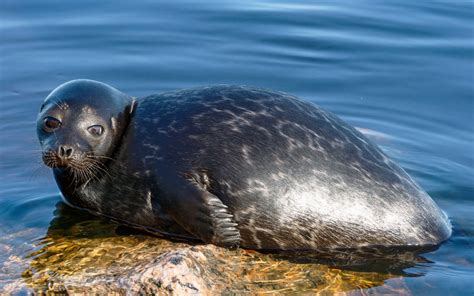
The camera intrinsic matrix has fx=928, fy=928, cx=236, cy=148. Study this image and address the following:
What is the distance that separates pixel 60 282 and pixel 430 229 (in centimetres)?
310

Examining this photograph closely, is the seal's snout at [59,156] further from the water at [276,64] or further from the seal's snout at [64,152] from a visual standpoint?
the water at [276,64]

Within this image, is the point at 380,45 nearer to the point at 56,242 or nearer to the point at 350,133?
the point at 350,133

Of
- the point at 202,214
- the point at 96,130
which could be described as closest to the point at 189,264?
the point at 202,214

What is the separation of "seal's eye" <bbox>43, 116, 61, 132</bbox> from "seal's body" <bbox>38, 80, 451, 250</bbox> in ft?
0.06

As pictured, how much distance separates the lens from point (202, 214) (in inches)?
282

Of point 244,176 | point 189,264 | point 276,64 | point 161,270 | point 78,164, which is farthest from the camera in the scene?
point 276,64

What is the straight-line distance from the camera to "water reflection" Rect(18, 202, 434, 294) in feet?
21.4

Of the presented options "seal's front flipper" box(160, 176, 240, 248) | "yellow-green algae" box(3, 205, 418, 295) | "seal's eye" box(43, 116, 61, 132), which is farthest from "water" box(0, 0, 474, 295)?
"seal's front flipper" box(160, 176, 240, 248)

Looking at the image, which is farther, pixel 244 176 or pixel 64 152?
pixel 64 152

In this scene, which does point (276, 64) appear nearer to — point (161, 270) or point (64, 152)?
point (64, 152)

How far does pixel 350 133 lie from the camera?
8.00 metres

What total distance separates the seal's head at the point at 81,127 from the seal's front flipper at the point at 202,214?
0.81 m

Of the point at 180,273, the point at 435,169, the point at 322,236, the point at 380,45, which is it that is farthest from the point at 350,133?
the point at 380,45

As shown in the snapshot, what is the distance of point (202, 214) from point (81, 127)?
1333 mm
